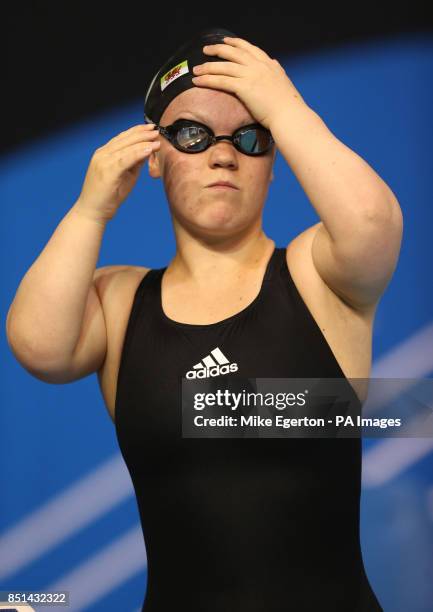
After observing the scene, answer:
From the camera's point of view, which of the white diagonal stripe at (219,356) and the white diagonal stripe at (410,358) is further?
the white diagonal stripe at (410,358)

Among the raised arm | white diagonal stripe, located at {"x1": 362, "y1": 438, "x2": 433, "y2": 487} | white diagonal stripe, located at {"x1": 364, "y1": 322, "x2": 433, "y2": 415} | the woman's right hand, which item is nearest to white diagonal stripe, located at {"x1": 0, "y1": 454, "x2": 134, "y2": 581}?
white diagonal stripe, located at {"x1": 362, "y1": 438, "x2": 433, "y2": 487}

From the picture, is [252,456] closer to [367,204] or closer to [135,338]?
[135,338]

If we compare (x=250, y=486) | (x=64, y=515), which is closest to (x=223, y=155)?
(x=250, y=486)

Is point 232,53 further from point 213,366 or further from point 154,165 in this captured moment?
point 213,366

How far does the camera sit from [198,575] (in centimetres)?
144

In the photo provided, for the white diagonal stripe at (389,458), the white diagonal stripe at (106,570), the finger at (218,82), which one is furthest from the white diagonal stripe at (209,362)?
the white diagonal stripe at (106,570)

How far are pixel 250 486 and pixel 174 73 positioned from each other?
666 mm

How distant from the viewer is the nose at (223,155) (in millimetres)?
1452

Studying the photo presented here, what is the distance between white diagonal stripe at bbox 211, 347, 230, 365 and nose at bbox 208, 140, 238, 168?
0.92 feet

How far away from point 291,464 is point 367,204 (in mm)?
402

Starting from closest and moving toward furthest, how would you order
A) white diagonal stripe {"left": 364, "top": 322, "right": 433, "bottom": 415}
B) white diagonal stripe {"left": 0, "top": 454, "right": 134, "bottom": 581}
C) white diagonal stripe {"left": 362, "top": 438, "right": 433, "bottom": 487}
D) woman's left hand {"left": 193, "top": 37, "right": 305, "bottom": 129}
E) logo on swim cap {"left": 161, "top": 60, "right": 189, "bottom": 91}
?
woman's left hand {"left": 193, "top": 37, "right": 305, "bottom": 129} → logo on swim cap {"left": 161, "top": 60, "right": 189, "bottom": 91} → white diagonal stripe {"left": 362, "top": 438, "right": 433, "bottom": 487} → white diagonal stripe {"left": 364, "top": 322, "right": 433, "bottom": 415} → white diagonal stripe {"left": 0, "top": 454, "right": 134, "bottom": 581}

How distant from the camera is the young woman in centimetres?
141

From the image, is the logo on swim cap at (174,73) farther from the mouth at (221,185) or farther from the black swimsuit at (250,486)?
the black swimsuit at (250,486)

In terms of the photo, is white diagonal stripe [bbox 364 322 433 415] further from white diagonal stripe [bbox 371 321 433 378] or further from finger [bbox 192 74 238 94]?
finger [bbox 192 74 238 94]
